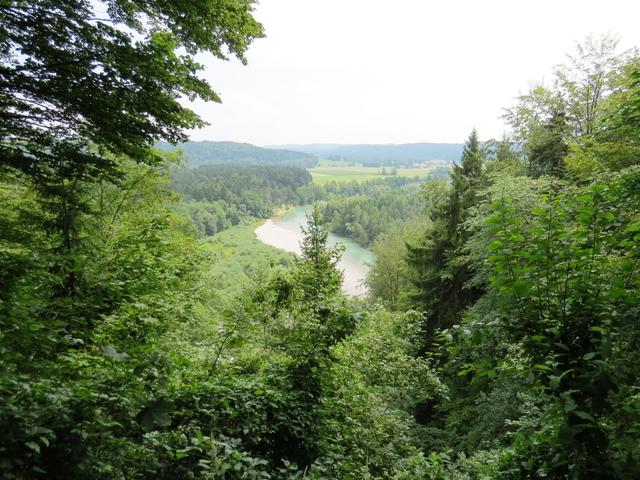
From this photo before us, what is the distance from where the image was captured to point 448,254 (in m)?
16.3

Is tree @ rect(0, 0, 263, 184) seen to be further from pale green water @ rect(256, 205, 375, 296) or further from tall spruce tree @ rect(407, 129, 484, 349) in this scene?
pale green water @ rect(256, 205, 375, 296)

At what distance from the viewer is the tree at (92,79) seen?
12.2 feet

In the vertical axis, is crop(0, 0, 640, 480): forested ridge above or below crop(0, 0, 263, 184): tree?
below

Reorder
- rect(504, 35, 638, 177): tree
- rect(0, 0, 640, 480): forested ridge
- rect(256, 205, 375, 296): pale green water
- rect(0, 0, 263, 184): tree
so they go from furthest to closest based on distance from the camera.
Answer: rect(256, 205, 375, 296): pale green water < rect(504, 35, 638, 177): tree < rect(0, 0, 263, 184): tree < rect(0, 0, 640, 480): forested ridge

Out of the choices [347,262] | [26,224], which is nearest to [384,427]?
[26,224]

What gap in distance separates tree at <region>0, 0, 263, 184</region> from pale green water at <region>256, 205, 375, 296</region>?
3071 centimetres

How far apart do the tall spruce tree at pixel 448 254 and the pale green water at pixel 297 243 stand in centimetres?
1722

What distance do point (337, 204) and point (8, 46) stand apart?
75.1 m

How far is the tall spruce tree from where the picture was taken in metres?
16.5

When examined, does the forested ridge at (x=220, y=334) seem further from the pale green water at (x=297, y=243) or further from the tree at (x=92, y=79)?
the pale green water at (x=297, y=243)

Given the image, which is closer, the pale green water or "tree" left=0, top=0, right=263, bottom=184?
"tree" left=0, top=0, right=263, bottom=184

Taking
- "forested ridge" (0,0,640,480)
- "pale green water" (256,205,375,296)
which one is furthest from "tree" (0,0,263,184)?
"pale green water" (256,205,375,296)

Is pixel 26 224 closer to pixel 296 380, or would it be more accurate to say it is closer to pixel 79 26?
pixel 79 26

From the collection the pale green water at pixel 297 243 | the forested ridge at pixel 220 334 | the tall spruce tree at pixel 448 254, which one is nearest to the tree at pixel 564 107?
the tall spruce tree at pixel 448 254
